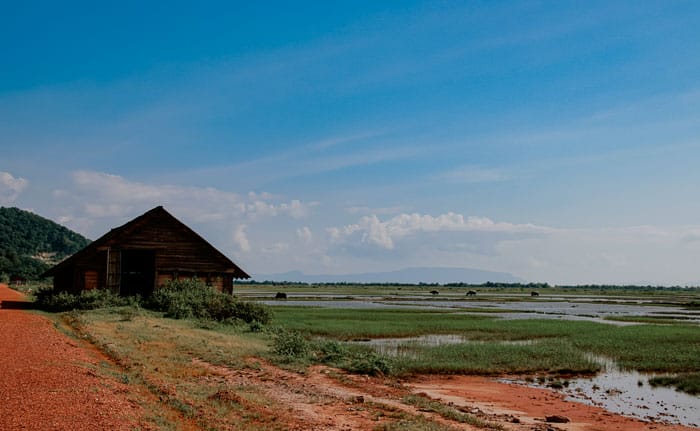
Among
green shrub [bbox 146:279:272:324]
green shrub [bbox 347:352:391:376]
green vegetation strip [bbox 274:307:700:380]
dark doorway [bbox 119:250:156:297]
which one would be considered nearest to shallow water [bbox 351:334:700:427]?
green vegetation strip [bbox 274:307:700:380]

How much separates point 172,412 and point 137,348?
1002cm

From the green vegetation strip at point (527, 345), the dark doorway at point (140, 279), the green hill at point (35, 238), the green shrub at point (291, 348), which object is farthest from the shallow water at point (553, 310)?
the green hill at point (35, 238)

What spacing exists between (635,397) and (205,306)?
2477 cm

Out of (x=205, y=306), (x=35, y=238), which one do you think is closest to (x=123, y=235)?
(x=205, y=306)

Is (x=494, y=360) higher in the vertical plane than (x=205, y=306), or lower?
lower

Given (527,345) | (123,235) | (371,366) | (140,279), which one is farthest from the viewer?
(140,279)

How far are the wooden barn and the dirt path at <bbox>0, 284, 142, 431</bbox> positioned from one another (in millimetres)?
18556

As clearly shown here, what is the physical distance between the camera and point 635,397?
20.4m

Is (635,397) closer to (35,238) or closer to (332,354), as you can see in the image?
(332,354)

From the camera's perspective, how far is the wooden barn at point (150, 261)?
127 feet

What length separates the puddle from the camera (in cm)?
1781

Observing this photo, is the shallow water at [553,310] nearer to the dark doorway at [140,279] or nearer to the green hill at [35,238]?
the dark doorway at [140,279]

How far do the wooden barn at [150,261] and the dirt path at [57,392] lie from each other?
731 inches

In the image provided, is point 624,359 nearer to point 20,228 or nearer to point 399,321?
point 399,321
